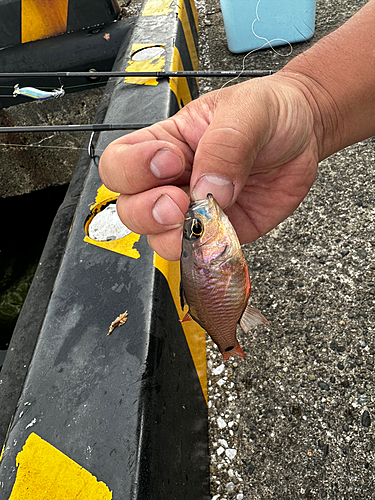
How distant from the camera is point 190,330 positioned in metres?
1.85

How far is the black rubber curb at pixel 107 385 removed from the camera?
116cm

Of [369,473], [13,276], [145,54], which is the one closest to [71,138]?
[145,54]

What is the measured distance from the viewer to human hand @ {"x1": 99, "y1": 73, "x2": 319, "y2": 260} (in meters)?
1.14

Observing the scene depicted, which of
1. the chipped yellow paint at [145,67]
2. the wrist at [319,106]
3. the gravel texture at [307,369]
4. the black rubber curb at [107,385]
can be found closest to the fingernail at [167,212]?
the black rubber curb at [107,385]

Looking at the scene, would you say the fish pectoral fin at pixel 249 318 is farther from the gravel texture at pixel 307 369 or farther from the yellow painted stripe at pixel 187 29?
Answer: the yellow painted stripe at pixel 187 29

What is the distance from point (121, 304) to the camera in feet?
4.89

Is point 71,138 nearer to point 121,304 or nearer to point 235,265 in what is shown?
point 121,304

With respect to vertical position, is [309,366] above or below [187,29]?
below

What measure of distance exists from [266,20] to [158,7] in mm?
1041

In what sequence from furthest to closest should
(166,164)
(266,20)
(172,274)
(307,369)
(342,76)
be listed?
(266,20), (307,369), (172,274), (342,76), (166,164)

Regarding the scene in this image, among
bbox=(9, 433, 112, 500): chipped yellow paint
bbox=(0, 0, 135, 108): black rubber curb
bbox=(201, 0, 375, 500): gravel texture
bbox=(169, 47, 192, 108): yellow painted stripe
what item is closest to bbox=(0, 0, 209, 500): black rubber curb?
bbox=(9, 433, 112, 500): chipped yellow paint

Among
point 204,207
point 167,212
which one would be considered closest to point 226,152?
point 204,207

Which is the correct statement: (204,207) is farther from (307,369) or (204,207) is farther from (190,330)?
(307,369)

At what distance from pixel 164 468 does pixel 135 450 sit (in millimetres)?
174
